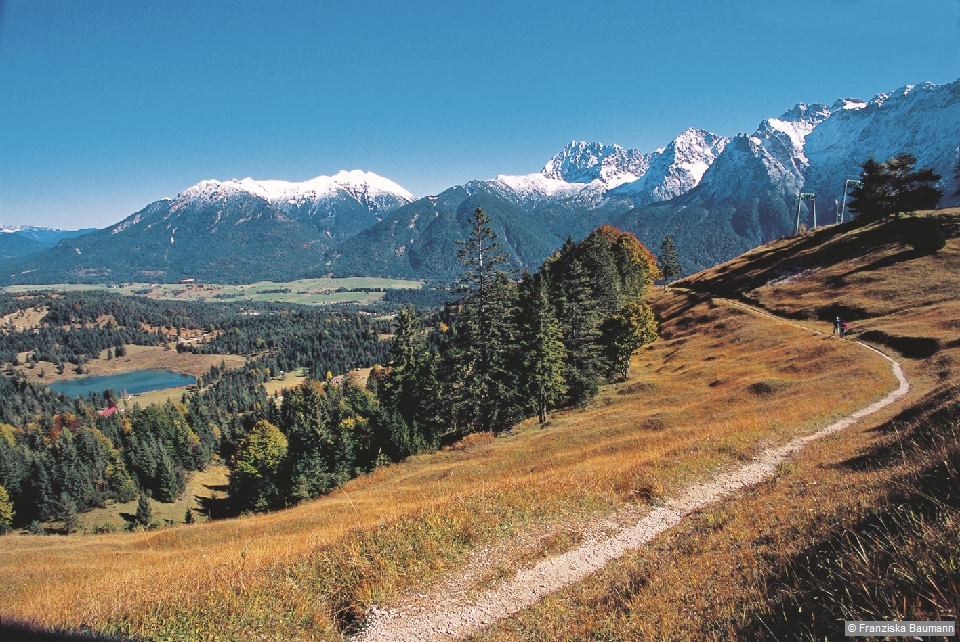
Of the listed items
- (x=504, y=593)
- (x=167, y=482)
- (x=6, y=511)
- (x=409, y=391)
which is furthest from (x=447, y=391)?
(x=6, y=511)

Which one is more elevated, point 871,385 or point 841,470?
point 841,470

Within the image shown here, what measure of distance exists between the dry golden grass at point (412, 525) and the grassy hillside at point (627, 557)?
0.07 m

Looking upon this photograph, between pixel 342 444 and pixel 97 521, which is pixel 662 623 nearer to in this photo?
pixel 342 444

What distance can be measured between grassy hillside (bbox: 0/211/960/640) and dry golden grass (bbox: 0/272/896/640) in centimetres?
7

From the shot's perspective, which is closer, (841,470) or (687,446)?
(841,470)

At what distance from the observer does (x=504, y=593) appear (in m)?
9.33

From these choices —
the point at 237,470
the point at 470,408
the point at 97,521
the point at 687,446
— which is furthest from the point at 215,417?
the point at 687,446

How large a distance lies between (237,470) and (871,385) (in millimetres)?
90565

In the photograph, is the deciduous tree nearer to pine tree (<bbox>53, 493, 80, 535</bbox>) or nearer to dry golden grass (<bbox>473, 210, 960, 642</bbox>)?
pine tree (<bbox>53, 493, 80, 535</bbox>)

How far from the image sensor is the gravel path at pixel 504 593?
8.40 m

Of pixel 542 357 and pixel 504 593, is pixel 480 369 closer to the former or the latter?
pixel 542 357

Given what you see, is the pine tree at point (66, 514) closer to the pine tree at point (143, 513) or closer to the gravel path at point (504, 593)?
the pine tree at point (143, 513)

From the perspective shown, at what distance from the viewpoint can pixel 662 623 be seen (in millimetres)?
6766

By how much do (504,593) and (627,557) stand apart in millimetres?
3260
